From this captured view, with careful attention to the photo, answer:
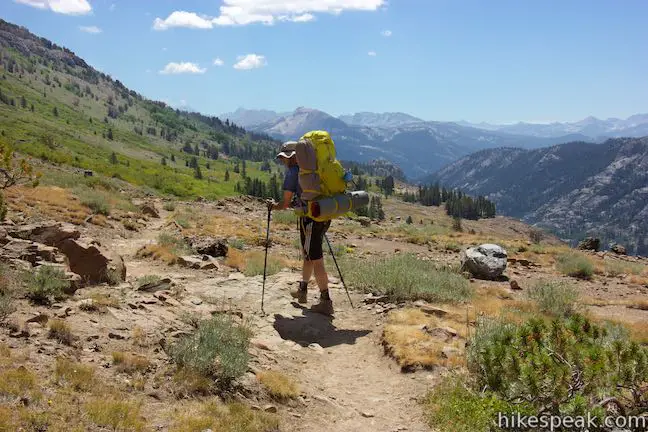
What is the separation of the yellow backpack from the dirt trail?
7.17ft

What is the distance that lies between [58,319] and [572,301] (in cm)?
1078

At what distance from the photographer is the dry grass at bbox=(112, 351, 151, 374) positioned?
544 centimetres

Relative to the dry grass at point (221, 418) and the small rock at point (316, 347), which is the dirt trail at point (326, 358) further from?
the dry grass at point (221, 418)

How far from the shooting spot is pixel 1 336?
5438 mm

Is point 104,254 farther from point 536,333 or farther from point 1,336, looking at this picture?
point 536,333

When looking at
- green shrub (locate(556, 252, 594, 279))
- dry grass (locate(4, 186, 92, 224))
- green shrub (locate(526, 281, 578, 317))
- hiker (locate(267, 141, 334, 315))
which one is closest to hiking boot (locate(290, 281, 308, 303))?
hiker (locate(267, 141, 334, 315))

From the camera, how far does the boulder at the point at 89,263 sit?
885 centimetres

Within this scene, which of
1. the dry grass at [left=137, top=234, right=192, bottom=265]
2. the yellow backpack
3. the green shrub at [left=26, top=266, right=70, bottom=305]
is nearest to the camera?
the green shrub at [left=26, top=266, right=70, bottom=305]

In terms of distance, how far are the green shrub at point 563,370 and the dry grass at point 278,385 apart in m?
2.33

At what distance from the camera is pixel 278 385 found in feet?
19.7

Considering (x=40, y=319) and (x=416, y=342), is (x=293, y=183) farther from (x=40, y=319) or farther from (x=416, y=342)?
(x=40, y=319)

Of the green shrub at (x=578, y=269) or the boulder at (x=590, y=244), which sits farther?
the boulder at (x=590, y=244)

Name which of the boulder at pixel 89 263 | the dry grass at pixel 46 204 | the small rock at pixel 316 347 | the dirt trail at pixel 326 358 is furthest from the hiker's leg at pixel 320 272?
the dry grass at pixel 46 204

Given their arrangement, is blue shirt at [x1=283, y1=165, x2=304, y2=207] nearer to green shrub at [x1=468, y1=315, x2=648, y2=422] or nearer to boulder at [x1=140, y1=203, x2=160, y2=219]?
green shrub at [x1=468, y1=315, x2=648, y2=422]
